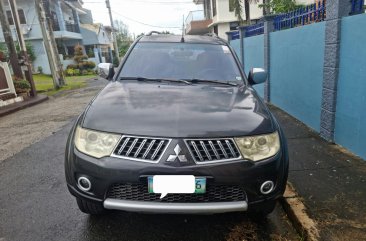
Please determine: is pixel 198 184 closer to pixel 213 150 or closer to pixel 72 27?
pixel 213 150

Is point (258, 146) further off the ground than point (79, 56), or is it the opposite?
point (79, 56)

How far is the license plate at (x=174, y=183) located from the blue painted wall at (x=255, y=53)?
623cm

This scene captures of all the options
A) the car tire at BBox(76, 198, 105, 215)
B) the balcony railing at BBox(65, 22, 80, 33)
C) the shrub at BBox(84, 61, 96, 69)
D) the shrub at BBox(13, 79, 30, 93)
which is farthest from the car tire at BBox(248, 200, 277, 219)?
the balcony railing at BBox(65, 22, 80, 33)

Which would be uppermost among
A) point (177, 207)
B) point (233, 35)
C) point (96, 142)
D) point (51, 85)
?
point (233, 35)

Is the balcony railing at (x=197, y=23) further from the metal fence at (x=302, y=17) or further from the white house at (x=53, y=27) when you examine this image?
the metal fence at (x=302, y=17)

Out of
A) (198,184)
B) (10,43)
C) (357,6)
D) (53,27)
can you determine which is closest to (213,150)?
(198,184)

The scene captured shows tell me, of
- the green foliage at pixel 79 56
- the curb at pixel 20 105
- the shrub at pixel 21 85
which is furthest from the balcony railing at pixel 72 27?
the curb at pixel 20 105

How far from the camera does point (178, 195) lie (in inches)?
83.4

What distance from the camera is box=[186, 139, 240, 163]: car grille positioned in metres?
2.06

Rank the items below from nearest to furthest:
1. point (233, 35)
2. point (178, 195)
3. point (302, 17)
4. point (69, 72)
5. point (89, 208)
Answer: point (178, 195) → point (89, 208) → point (302, 17) → point (233, 35) → point (69, 72)

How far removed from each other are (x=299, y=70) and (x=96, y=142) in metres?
4.41

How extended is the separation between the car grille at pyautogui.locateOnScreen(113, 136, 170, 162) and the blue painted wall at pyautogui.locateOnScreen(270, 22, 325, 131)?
351 cm

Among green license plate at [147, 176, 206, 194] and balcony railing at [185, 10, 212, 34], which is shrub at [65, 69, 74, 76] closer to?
balcony railing at [185, 10, 212, 34]

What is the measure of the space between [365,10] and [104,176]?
4.02 metres
